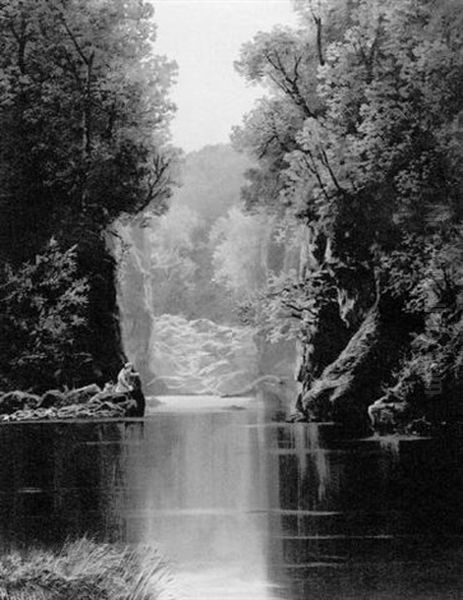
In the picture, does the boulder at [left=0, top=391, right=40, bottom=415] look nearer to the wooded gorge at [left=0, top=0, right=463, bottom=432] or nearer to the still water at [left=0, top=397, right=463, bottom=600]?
the wooded gorge at [left=0, top=0, right=463, bottom=432]

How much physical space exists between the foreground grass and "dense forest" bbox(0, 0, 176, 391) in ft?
69.4

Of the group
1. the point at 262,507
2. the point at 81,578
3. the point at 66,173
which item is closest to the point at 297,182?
the point at 66,173

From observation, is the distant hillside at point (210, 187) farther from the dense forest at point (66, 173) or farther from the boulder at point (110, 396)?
the boulder at point (110, 396)

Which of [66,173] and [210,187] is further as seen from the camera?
[210,187]

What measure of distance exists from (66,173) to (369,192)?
11.0 meters

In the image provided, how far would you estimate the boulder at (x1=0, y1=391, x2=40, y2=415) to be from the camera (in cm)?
2852

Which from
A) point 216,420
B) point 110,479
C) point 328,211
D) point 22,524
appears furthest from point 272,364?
point 22,524

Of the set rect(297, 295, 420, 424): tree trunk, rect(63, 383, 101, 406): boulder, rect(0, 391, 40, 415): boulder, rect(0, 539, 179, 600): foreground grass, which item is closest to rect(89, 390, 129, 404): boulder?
rect(63, 383, 101, 406): boulder

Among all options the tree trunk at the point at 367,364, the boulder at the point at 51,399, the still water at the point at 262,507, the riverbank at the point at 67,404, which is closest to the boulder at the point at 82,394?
the riverbank at the point at 67,404

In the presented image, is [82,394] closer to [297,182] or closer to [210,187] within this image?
[297,182]

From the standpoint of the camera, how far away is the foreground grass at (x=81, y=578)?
740cm

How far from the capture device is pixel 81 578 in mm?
7535

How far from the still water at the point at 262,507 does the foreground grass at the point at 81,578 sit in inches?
13.9

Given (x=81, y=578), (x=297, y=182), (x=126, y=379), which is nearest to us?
(x=81, y=578)
